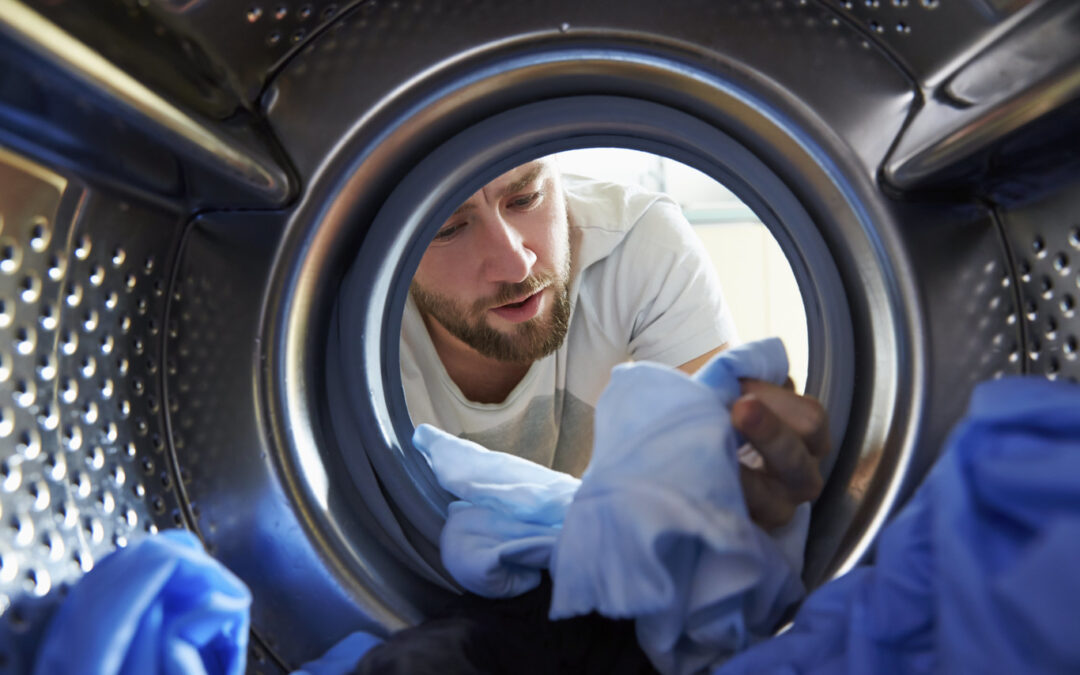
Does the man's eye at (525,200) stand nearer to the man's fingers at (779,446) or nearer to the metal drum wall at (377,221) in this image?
the metal drum wall at (377,221)

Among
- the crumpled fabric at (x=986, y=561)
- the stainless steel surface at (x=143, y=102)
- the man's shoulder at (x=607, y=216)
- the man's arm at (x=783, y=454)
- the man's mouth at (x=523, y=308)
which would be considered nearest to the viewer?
the crumpled fabric at (x=986, y=561)

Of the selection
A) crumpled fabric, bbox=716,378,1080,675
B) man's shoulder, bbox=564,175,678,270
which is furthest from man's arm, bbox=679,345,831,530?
man's shoulder, bbox=564,175,678,270

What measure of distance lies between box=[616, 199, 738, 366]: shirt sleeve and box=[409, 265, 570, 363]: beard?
0.37 ft

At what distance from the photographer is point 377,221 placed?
634 mm

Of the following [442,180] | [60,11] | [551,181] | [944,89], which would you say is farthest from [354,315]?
[551,181]

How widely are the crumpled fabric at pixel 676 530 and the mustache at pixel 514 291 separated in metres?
0.75

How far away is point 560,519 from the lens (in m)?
0.56

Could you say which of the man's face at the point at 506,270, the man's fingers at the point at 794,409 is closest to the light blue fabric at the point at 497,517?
the man's fingers at the point at 794,409

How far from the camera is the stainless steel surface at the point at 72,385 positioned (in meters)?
0.40

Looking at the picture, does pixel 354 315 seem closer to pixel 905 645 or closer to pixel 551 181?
pixel 905 645

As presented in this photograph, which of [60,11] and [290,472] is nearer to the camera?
[60,11]

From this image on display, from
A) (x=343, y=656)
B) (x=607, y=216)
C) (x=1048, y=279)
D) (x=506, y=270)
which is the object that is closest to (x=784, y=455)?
(x=1048, y=279)

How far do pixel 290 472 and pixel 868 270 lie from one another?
1.29ft

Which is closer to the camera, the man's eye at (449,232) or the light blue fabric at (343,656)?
the light blue fabric at (343,656)
